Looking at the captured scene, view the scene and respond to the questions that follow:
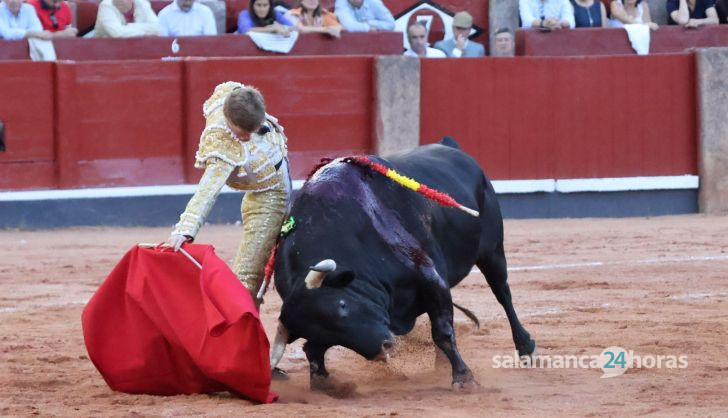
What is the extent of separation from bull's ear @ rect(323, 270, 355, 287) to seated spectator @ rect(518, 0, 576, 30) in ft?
21.3

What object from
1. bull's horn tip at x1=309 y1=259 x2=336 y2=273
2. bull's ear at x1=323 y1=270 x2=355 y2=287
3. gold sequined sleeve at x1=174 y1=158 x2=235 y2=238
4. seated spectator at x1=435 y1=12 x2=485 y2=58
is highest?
seated spectator at x1=435 y1=12 x2=485 y2=58

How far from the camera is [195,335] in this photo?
4.48 meters

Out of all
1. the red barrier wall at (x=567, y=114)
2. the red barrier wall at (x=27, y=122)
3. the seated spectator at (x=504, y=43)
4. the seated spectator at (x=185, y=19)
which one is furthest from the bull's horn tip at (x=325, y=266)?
the seated spectator at (x=504, y=43)

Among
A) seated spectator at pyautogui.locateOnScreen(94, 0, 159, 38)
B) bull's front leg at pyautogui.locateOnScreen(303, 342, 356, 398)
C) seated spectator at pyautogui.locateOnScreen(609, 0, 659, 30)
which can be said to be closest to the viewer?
bull's front leg at pyautogui.locateOnScreen(303, 342, 356, 398)

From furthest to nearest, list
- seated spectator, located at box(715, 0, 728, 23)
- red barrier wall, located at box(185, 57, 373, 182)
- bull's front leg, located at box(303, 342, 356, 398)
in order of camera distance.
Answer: seated spectator, located at box(715, 0, 728, 23) < red barrier wall, located at box(185, 57, 373, 182) < bull's front leg, located at box(303, 342, 356, 398)

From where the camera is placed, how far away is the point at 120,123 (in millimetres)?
9312

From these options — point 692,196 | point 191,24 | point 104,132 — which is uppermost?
point 191,24

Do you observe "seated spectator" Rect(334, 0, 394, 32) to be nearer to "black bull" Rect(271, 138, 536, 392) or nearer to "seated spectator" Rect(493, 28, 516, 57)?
"seated spectator" Rect(493, 28, 516, 57)

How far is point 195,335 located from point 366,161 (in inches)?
33.9

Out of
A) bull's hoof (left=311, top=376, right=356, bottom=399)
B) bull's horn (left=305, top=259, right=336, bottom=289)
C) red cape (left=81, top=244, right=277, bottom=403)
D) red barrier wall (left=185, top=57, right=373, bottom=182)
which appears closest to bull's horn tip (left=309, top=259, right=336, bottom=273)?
bull's horn (left=305, top=259, right=336, bottom=289)

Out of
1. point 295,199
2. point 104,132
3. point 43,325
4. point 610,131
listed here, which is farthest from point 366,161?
point 610,131

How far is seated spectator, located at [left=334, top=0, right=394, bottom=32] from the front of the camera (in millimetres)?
10164

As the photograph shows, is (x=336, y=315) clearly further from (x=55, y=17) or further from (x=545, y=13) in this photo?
(x=545, y=13)

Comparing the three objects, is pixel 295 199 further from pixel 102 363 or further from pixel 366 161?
pixel 102 363
